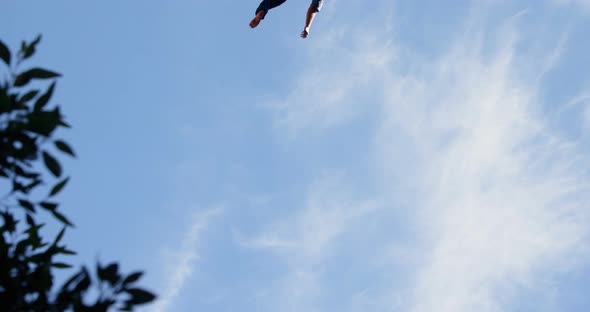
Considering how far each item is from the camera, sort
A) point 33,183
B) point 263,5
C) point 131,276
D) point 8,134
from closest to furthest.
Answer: point 131,276, point 8,134, point 33,183, point 263,5

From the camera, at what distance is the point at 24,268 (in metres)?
3.29

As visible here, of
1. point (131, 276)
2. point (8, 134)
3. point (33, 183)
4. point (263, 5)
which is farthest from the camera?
point (263, 5)

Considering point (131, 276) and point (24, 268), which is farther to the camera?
point (24, 268)

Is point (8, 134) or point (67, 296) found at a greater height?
point (8, 134)

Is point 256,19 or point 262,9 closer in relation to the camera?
point 256,19

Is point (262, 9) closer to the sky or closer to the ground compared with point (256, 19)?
closer to the sky

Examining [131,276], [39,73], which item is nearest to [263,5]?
[39,73]

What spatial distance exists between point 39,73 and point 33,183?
564 mm

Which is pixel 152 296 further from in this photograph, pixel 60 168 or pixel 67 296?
pixel 60 168

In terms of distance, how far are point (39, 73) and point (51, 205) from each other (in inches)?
26.8

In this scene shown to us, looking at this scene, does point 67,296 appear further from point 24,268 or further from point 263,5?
point 263,5

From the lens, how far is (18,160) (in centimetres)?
315

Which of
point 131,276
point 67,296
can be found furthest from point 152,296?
point 67,296

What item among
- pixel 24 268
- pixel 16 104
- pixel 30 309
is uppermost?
pixel 16 104
